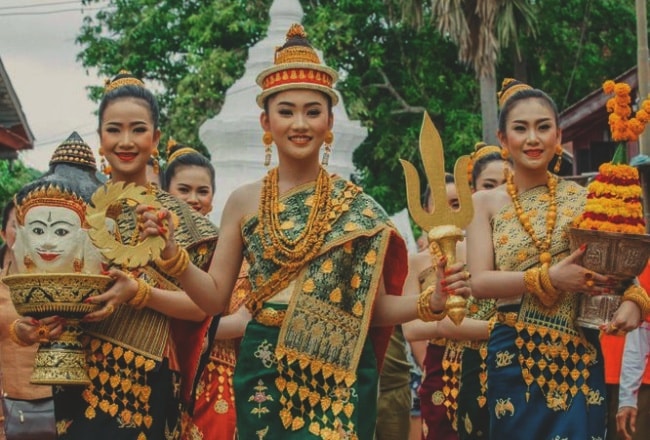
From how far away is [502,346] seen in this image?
5.65m

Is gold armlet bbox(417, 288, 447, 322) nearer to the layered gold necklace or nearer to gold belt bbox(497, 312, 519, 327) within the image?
the layered gold necklace

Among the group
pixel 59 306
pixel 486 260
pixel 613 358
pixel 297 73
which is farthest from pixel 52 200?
pixel 613 358

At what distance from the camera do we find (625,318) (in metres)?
5.18

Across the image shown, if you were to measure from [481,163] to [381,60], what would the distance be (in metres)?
19.4

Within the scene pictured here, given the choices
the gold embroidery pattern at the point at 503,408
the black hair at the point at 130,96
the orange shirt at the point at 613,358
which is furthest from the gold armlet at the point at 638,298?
the orange shirt at the point at 613,358

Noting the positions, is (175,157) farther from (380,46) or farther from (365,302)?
(380,46)

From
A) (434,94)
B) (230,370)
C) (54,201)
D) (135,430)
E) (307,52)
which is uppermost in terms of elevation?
(434,94)

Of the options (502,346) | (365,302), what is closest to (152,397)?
(365,302)

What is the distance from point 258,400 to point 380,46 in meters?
22.7

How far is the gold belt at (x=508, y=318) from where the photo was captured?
5625 millimetres

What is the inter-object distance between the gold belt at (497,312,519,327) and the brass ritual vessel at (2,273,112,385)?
1815 mm

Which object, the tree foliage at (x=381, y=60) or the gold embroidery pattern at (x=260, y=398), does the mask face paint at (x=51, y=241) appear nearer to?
the gold embroidery pattern at (x=260, y=398)

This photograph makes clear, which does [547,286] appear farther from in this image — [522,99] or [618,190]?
[522,99]

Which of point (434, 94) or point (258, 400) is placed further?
point (434, 94)
